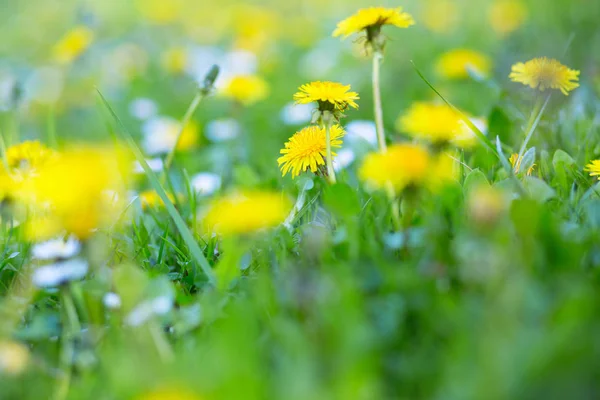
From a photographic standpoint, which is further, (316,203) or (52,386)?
(316,203)

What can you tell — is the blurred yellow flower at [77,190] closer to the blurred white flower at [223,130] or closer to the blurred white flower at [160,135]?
the blurred white flower at [160,135]

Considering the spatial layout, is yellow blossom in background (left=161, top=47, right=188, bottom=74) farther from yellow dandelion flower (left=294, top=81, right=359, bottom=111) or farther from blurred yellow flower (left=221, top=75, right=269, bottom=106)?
yellow dandelion flower (left=294, top=81, right=359, bottom=111)

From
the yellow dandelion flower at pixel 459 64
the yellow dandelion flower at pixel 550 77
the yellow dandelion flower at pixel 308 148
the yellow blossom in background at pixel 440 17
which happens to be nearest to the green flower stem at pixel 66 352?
the yellow dandelion flower at pixel 308 148

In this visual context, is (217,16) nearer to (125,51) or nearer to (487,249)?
(125,51)

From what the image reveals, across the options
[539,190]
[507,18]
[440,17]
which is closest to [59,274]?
[539,190]

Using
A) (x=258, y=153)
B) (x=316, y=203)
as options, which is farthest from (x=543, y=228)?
(x=258, y=153)

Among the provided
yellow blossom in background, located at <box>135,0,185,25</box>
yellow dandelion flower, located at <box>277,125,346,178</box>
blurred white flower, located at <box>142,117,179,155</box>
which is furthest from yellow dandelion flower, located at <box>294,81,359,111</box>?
yellow blossom in background, located at <box>135,0,185,25</box>
